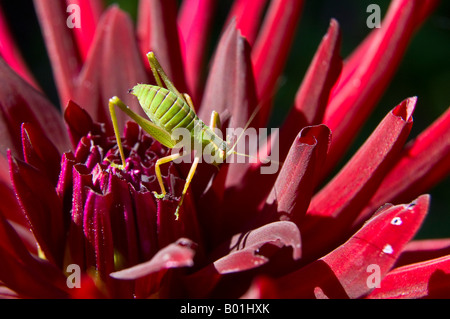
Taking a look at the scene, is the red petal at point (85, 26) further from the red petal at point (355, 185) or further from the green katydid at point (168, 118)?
the red petal at point (355, 185)

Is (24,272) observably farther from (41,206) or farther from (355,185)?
(355,185)

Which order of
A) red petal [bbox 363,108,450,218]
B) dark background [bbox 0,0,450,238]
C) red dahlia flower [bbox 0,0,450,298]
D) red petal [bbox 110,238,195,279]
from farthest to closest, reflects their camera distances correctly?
dark background [bbox 0,0,450,238] < red petal [bbox 363,108,450,218] < red dahlia flower [bbox 0,0,450,298] < red petal [bbox 110,238,195,279]

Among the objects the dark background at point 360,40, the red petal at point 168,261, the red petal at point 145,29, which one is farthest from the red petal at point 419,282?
the dark background at point 360,40

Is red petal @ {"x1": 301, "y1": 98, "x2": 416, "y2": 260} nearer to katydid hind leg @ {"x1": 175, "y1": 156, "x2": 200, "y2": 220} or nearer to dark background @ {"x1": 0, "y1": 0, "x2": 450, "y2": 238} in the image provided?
katydid hind leg @ {"x1": 175, "y1": 156, "x2": 200, "y2": 220}

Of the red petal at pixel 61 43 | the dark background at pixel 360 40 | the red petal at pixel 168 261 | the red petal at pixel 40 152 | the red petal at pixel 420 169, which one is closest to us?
the red petal at pixel 168 261

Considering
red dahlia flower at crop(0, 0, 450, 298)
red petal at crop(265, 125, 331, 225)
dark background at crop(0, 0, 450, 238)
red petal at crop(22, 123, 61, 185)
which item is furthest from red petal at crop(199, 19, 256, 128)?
dark background at crop(0, 0, 450, 238)

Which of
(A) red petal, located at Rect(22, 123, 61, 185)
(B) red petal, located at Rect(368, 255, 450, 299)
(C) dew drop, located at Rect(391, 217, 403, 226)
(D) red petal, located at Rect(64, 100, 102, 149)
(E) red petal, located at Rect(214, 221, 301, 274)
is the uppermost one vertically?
(D) red petal, located at Rect(64, 100, 102, 149)
